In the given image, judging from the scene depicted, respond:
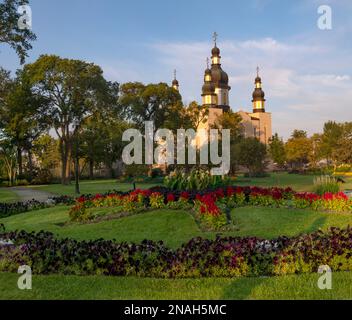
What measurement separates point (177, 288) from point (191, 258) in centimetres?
101

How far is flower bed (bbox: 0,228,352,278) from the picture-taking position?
20.8ft

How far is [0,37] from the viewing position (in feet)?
65.1

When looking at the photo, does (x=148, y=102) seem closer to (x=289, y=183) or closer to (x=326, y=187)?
(x=289, y=183)

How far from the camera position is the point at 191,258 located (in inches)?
256

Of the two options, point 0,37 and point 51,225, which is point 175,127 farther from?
Answer: point 51,225

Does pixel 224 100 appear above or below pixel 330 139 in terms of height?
above

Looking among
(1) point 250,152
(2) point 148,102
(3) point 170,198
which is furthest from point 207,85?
(3) point 170,198

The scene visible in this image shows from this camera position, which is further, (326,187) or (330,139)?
(330,139)

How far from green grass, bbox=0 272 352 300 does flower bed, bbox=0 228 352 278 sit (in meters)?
0.33

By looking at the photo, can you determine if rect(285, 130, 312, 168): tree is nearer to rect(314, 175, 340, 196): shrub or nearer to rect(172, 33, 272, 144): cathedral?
rect(172, 33, 272, 144): cathedral

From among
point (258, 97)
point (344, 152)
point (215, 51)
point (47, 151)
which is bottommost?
point (344, 152)

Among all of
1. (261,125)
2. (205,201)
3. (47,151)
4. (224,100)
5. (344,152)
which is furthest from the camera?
(261,125)

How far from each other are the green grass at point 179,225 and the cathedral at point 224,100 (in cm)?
5932
